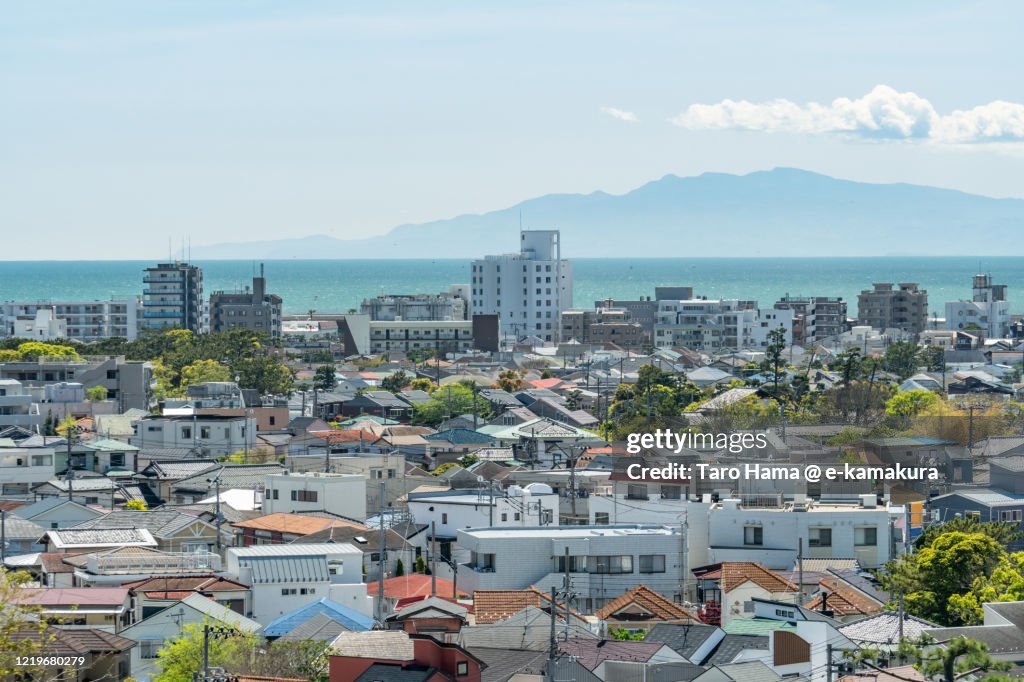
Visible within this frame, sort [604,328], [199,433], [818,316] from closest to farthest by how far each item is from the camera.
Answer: [199,433]
[604,328]
[818,316]

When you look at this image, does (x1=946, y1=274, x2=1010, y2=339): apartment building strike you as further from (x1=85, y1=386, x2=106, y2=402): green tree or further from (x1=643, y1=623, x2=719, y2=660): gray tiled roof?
(x1=643, y1=623, x2=719, y2=660): gray tiled roof

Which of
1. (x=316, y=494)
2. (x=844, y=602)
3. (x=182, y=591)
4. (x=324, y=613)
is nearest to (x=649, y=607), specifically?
(x=844, y=602)

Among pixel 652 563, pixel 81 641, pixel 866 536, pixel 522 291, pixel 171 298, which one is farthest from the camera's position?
pixel 522 291

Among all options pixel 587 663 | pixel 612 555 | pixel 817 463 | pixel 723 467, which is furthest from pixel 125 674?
pixel 817 463

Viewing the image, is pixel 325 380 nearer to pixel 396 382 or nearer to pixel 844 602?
pixel 396 382

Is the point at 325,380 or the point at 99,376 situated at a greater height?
the point at 99,376

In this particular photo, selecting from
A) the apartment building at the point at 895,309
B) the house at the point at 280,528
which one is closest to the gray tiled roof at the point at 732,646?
the house at the point at 280,528

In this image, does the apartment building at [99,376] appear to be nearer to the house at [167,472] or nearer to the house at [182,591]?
the house at [167,472]

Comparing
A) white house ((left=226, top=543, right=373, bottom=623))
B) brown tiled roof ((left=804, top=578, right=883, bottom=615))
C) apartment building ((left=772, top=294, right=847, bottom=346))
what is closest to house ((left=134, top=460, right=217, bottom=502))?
white house ((left=226, top=543, right=373, bottom=623))

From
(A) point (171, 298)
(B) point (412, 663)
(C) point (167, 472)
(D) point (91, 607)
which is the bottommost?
(C) point (167, 472)
